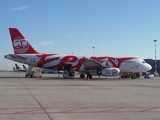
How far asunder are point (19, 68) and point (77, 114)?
110519mm

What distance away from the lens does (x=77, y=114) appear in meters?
9.76

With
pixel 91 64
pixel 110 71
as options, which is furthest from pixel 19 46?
pixel 110 71

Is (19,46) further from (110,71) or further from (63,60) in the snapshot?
(110,71)

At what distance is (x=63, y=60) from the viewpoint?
137 feet

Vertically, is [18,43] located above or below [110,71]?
above

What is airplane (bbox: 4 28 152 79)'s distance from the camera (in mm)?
41594

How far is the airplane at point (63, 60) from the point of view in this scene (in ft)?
136

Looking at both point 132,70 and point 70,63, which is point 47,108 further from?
point 132,70

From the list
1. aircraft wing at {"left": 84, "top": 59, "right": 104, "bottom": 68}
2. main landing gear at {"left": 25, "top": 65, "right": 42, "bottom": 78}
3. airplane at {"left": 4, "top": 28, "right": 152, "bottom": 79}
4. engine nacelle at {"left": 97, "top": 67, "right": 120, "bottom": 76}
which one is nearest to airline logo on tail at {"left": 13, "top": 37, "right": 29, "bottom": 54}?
airplane at {"left": 4, "top": 28, "right": 152, "bottom": 79}

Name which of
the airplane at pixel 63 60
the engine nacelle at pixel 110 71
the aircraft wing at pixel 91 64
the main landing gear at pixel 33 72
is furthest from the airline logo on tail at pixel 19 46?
the engine nacelle at pixel 110 71

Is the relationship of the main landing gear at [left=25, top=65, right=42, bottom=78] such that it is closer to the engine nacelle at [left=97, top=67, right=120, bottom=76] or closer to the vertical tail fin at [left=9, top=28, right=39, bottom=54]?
the vertical tail fin at [left=9, top=28, right=39, bottom=54]

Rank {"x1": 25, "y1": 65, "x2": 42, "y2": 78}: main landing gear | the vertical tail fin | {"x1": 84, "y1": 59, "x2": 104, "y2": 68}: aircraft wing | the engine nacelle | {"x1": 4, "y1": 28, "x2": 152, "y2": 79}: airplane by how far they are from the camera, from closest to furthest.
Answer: the engine nacelle < {"x1": 84, "y1": 59, "x2": 104, "y2": 68}: aircraft wing < {"x1": 4, "y1": 28, "x2": 152, "y2": 79}: airplane < the vertical tail fin < {"x1": 25, "y1": 65, "x2": 42, "y2": 78}: main landing gear

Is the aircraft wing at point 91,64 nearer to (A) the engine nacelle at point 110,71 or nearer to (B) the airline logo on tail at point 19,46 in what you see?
(A) the engine nacelle at point 110,71

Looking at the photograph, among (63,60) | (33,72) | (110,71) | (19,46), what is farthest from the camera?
(33,72)
